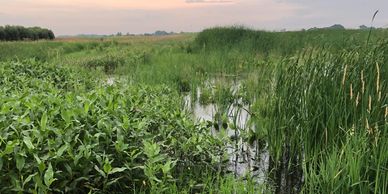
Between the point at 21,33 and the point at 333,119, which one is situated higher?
the point at 21,33

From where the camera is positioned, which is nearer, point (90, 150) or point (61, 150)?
point (61, 150)

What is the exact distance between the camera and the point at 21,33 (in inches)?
1344

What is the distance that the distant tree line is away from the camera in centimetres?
3242

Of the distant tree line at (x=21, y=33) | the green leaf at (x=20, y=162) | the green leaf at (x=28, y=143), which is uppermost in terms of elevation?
the distant tree line at (x=21, y=33)

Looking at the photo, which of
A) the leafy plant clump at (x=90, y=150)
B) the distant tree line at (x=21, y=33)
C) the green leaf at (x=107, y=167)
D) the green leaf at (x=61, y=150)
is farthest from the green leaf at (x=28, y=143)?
the distant tree line at (x=21, y=33)

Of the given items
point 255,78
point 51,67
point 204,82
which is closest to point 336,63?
point 255,78

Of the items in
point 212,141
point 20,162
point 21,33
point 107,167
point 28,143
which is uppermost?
point 21,33

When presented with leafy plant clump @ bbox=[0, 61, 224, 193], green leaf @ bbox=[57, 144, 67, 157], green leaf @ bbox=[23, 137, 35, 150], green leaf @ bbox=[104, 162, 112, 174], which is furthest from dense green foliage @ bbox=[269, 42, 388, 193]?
green leaf @ bbox=[23, 137, 35, 150]

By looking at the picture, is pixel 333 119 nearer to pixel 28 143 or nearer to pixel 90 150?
pixel 90 150

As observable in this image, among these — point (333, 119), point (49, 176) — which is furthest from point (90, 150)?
point (333, 119)

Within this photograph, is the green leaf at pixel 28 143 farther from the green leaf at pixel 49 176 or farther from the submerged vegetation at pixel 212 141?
the green leaf at pixel 49 176

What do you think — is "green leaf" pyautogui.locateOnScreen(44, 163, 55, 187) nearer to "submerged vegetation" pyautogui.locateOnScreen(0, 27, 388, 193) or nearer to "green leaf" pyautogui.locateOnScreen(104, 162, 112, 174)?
"submerged vegetation" pyautogui.locateOnScreen(0, 27, 388, 193)

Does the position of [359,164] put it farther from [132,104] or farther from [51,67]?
[51,67]

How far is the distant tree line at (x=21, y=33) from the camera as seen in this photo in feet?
106
